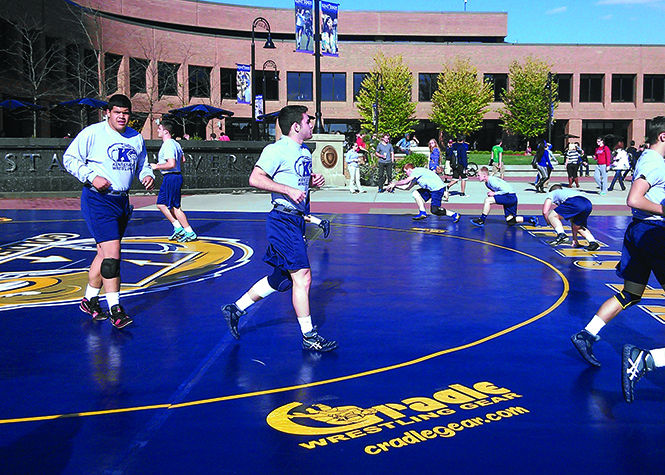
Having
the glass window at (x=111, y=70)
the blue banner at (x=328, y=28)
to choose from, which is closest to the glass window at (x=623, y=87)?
the glass window at (x=111, y=70)

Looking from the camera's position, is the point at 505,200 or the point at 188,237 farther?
the point at 505,200

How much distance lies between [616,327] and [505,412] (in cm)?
278

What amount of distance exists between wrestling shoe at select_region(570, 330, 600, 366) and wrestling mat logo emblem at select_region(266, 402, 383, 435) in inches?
78.1

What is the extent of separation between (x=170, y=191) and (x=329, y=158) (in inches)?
654

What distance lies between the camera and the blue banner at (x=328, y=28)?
2819cm

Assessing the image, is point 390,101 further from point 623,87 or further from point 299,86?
point 623,87

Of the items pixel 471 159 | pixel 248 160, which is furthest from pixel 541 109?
pixel 248 160

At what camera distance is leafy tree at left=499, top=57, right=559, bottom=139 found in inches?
2409

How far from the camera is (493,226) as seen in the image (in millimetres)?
15070

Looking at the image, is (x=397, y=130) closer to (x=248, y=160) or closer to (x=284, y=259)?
(x=248, y=160)

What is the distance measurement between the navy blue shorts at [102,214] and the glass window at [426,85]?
61.5m

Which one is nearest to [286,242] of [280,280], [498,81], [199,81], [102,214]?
[280,280]

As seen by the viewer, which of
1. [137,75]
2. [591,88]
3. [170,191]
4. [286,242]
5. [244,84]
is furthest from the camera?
[591,88]

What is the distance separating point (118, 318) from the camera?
661 cm
